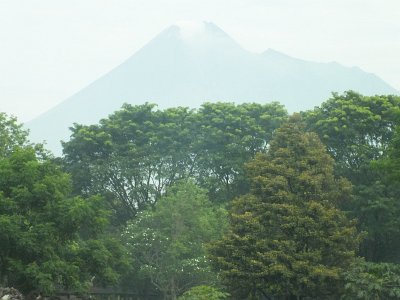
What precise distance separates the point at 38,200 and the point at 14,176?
143 centimetres

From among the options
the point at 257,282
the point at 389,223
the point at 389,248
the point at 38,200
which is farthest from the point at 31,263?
the point at 389,248

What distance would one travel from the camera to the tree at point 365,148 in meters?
39.2

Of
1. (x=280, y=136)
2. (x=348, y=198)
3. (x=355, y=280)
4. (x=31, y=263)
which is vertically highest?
(x=280, y=136)

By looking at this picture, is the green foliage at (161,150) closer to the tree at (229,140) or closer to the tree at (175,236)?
the tree at (229,140)

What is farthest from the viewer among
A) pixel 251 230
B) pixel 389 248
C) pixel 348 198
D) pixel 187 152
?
pixel 187 152

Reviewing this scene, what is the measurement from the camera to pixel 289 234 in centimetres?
3269

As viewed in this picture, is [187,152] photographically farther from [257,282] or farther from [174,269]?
[257,282]

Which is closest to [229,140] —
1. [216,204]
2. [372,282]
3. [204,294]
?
[216,204]

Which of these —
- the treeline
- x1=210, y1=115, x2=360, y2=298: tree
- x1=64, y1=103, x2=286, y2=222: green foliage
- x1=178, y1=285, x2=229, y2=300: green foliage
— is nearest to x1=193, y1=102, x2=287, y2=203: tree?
x1=64, y1=103, x2=286, y2=222: green foliage

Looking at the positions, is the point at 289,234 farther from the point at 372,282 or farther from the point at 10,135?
the point at 10,135

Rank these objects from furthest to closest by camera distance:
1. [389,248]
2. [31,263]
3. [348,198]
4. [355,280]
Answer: [389,248]
[348,198]
[355,280]
[31,263]

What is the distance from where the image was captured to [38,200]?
97.3ft

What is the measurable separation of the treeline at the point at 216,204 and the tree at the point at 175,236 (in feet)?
0.31

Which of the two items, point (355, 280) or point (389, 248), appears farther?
point (389, 248)
